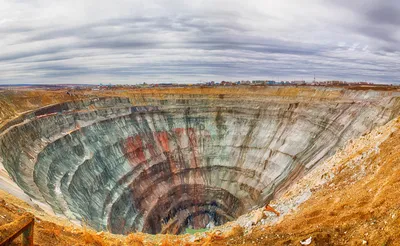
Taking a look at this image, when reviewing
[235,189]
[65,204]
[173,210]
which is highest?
[65,204]

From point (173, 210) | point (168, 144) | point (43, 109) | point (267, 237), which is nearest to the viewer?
point (267, 237)

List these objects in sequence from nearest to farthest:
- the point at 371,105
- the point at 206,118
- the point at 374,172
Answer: the point at 374,172 → the point at 371,105 → the point at 206,118

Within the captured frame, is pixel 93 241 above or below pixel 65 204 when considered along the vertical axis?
above

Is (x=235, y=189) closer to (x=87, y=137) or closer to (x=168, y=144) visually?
(x=168, y=144)

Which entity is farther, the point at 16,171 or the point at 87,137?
the point at 87,137

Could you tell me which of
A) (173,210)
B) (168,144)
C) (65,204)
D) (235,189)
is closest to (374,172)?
(65,204)

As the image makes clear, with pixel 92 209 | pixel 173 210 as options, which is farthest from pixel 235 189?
pixel 92 209
